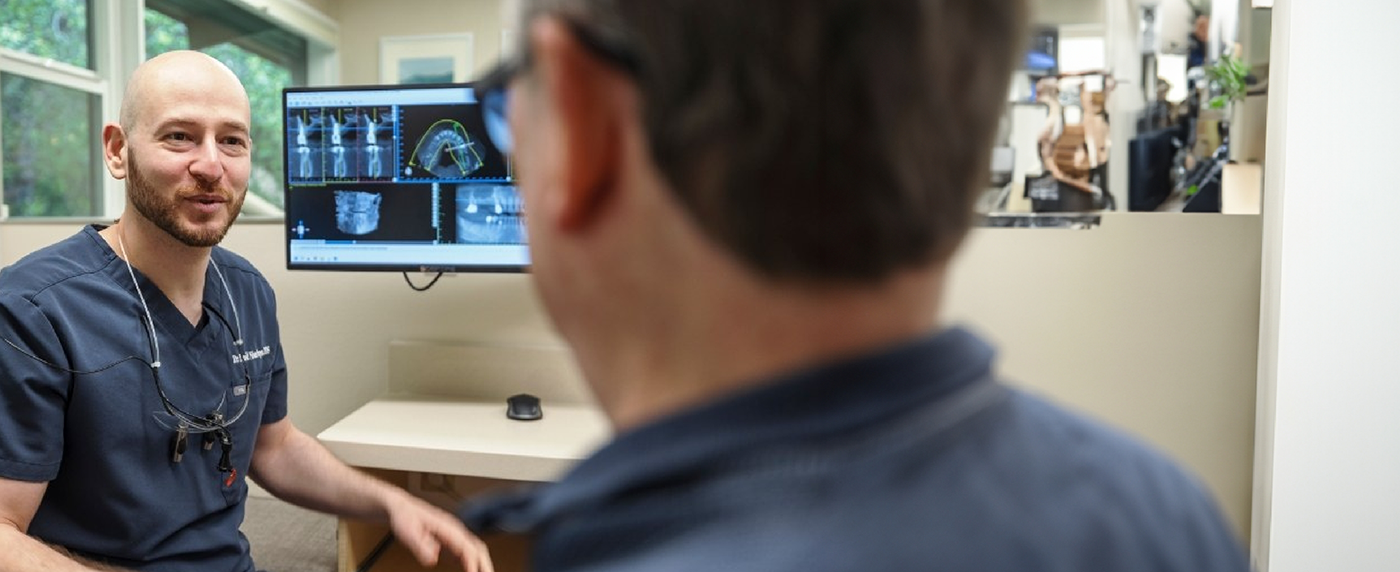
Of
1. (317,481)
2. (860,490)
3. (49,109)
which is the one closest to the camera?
(860,490)

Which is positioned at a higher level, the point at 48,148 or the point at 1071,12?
the point at 1071,12

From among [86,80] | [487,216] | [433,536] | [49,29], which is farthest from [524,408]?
[49,29]

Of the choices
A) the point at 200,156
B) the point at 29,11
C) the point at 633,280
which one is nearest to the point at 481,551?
the point at 200,156

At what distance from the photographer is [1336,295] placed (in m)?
1.29

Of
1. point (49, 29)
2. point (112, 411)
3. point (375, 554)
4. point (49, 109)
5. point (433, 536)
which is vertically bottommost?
point (375, 554)

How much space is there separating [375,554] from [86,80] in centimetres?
236

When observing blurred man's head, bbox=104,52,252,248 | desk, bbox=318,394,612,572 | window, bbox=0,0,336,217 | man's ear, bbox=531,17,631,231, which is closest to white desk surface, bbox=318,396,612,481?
desk, bbox=318,394,612,572

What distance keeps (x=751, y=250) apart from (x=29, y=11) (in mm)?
3508

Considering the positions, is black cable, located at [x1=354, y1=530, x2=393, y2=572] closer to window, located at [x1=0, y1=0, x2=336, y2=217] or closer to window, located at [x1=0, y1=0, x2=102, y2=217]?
window, located at [x1=0, y1=0, x2=336, y2=217]

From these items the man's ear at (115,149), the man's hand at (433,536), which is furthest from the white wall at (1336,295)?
the man's ear at (115,149)

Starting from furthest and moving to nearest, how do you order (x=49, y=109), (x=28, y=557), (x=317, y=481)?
(x=49, y=109) → (x=317, y=481) → (x=28, y=557)

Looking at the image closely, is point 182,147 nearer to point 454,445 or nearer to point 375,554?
point 454,445

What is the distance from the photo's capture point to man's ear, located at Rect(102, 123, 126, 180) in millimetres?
1354

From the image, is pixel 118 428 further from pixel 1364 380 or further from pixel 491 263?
pixel 1364 380
